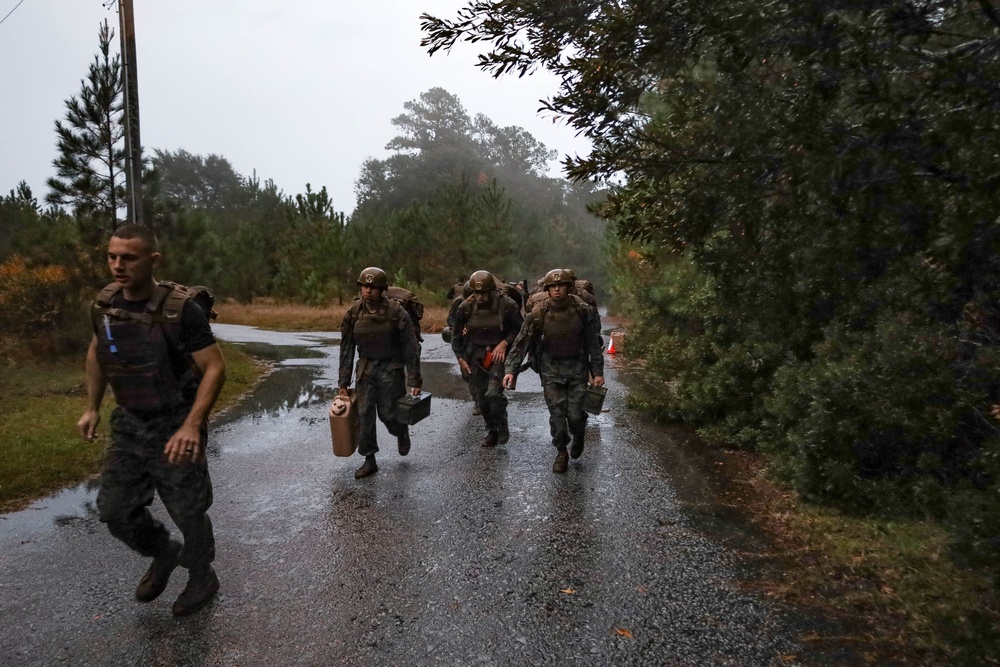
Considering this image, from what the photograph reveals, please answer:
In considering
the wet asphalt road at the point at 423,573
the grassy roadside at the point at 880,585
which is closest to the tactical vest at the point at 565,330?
the wet asphalt road at the point at 423,573

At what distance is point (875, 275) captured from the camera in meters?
4.21

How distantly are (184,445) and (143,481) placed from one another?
47cm

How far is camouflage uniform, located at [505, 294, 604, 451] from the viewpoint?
6.79 metres

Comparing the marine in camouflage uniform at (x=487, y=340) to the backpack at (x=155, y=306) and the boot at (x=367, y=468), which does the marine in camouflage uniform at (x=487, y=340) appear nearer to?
the boot at (x=367, y=468)

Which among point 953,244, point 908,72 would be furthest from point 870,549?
point 908,72

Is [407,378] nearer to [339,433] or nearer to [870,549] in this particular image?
[339,433]

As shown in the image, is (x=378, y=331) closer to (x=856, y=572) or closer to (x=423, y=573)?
(x=423, y=573)

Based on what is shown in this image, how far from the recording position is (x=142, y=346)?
12.0ft

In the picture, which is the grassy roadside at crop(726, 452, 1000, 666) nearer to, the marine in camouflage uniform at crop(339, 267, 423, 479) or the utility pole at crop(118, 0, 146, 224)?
the marine in camouflage uniform at crop(339, 267, 423, 479)

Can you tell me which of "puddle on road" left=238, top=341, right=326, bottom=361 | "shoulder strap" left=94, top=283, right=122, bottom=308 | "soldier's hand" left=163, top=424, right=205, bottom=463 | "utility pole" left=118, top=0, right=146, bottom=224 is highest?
"utility pole" left=118, top=0, right=146, bottom=224

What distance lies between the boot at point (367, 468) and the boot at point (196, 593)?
264 cm

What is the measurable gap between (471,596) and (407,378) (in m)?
3.32

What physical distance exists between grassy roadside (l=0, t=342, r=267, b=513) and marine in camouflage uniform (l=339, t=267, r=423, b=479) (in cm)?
266

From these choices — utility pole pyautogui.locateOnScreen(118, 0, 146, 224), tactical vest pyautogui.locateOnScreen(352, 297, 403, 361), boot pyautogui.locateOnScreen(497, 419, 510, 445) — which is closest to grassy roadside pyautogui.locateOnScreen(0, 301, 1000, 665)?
boot pyautogui.locateOnScreen(497, 419, 510, 445)
